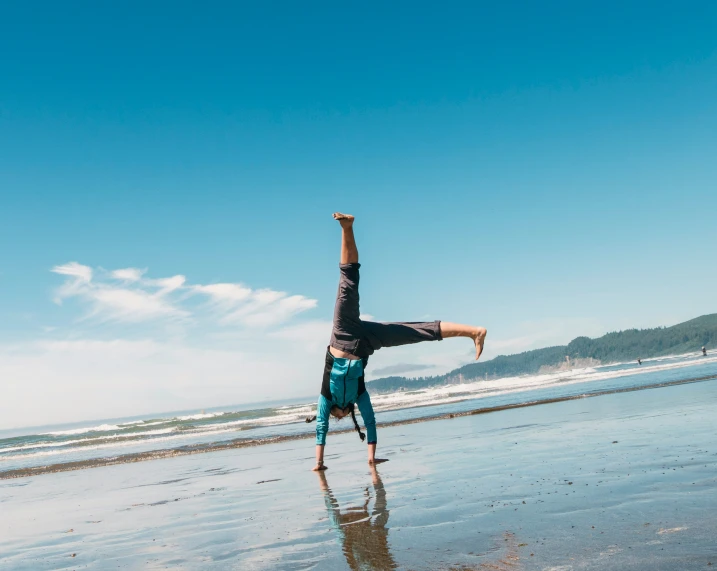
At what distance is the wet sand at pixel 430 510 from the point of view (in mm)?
3473

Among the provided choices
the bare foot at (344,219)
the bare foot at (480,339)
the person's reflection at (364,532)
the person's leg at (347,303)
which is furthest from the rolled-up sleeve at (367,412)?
the bare foot at (344,219)

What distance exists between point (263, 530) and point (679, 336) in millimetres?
221769

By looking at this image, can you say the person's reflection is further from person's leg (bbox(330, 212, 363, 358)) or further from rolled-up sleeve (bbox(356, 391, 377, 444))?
person's leg (bbox(330, 212, 363, 358))

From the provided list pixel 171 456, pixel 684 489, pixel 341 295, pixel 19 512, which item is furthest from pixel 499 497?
pixel 171 456

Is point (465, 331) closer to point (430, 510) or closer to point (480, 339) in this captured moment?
point (480, 339)

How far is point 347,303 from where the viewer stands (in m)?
7.04

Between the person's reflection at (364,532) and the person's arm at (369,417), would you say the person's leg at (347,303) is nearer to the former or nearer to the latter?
the person's arm at (369,417)

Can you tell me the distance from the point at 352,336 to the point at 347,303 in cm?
45

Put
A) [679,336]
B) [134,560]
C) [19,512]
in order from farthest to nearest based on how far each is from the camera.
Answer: [679,336] < [19,512] < [134,560]

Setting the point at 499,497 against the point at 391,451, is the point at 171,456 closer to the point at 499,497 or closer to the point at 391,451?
the point at 391,451

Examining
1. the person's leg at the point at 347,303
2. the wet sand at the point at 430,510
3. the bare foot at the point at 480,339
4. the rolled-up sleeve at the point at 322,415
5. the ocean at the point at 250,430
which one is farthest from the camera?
the ocean at the point at 250,430

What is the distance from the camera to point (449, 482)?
6.36 m

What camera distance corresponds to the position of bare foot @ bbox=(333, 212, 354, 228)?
6.56m

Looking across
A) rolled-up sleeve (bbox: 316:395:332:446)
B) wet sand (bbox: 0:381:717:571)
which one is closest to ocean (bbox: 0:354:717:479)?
wet sand (bbox: 0:381:717:571)
